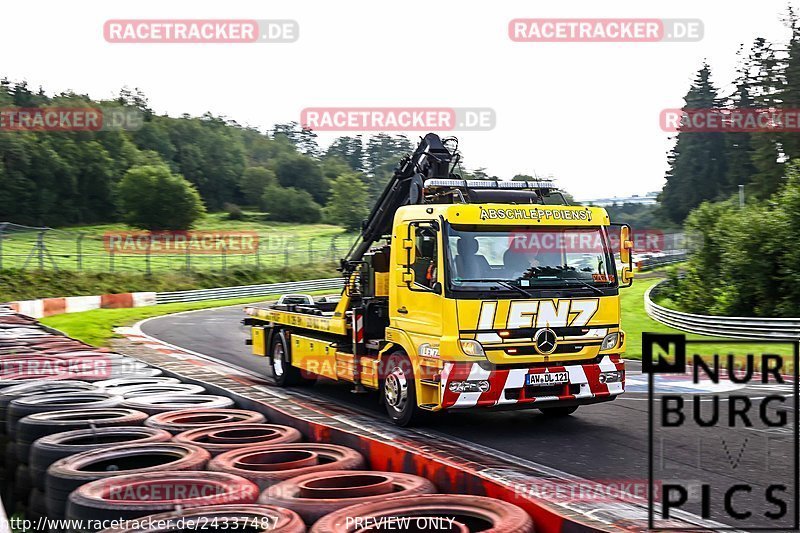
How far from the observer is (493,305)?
994 centimetres

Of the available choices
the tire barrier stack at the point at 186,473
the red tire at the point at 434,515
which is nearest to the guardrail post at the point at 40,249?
the tire barrier stack at the point at 186,473

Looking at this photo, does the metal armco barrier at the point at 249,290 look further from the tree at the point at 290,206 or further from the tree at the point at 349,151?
the tree at the point at 349,151

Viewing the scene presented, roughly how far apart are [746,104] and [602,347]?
84480 mm

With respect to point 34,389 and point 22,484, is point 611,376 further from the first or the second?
point 34,389

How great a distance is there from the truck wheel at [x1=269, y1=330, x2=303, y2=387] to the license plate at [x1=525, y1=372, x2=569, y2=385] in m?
5.62

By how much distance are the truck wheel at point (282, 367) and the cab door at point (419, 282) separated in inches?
162

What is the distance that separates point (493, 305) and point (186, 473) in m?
4.78

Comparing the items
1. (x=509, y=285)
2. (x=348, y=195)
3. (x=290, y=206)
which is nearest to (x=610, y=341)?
(x=509, y=285)

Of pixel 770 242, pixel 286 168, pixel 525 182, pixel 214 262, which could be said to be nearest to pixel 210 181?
pixel 286 168

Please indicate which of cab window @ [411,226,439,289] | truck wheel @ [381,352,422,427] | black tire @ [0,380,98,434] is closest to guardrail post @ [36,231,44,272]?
black tire @ [0,380,98,434]

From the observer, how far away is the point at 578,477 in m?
8.27

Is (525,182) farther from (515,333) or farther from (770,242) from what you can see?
(770,242)

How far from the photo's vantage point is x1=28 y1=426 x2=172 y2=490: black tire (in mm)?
6781

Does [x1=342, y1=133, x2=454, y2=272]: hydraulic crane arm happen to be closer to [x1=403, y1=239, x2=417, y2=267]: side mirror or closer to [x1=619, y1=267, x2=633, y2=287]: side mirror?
[x1=403, y1=239, x2=417, y2=267]: side mirror
